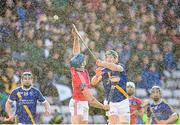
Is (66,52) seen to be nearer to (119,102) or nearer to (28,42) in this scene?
(28,42)

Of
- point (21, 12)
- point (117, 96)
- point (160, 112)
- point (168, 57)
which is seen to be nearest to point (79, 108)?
point (117, 96)

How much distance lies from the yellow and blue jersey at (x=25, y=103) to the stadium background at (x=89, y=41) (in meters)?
3.34

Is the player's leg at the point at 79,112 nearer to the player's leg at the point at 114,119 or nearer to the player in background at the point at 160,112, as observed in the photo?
the player's leg at the point at 114,119

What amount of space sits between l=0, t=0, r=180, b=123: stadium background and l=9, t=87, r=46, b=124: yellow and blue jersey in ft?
11.0

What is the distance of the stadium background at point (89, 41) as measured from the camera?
806 inches

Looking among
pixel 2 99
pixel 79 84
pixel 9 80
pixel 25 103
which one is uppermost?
pixel 9 80

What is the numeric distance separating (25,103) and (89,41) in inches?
252

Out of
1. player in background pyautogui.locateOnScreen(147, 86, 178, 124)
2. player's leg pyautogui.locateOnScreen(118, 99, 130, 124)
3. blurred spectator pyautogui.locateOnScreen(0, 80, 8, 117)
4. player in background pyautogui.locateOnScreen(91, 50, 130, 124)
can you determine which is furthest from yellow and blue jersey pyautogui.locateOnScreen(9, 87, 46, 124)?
blurred spectator pyautogui.locateOnScreen(0, 80, 8, 117)

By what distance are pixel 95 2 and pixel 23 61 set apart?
3538mm

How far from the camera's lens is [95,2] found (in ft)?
76.5

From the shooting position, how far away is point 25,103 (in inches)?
632

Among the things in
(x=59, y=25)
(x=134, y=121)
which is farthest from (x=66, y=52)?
(x=134, y=121)

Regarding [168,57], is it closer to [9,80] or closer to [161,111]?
[9,80]

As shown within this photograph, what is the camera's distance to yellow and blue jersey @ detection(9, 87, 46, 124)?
16.0 metres
